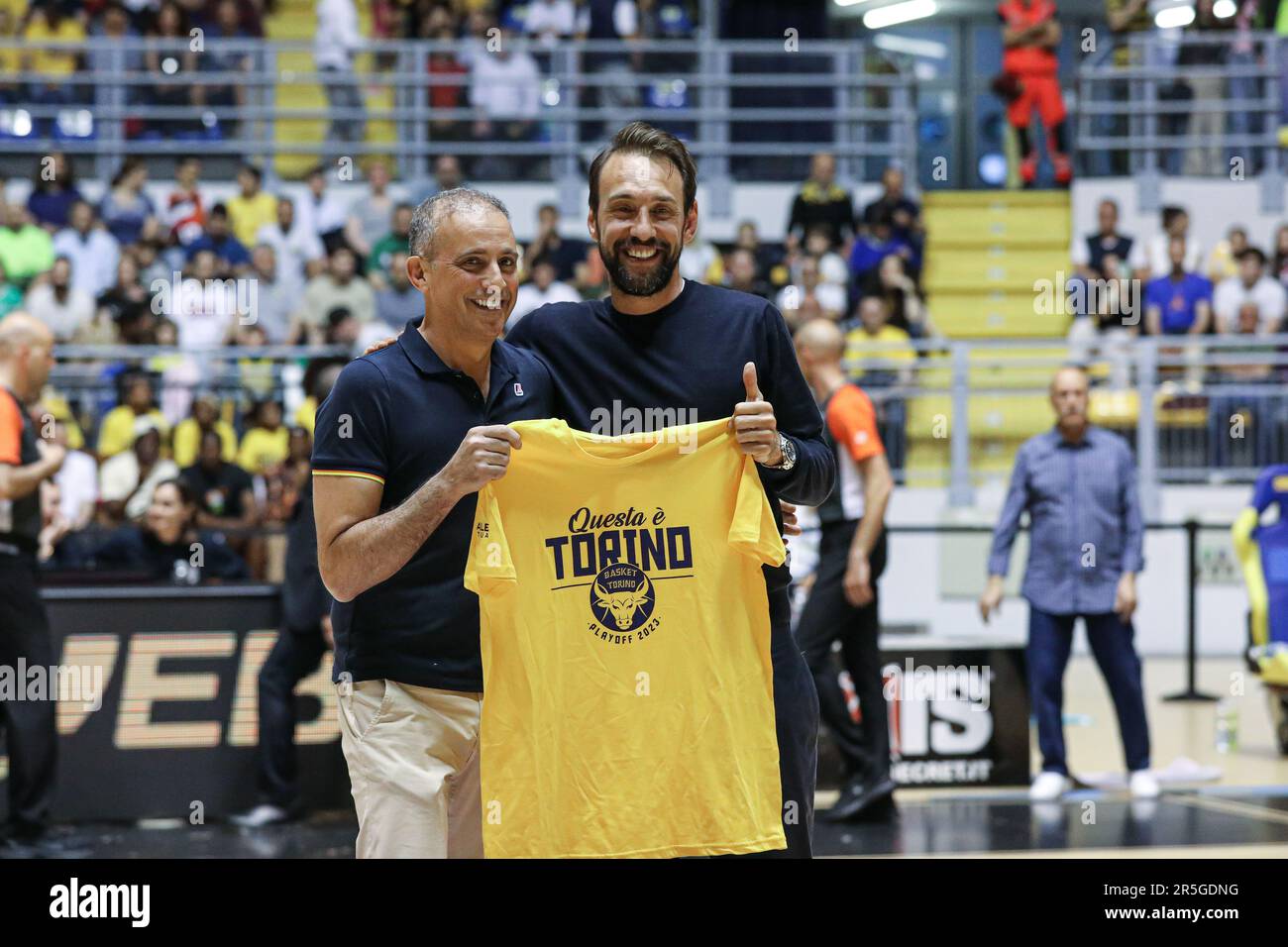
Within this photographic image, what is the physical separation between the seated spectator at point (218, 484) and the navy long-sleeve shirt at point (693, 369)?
7.93 metres

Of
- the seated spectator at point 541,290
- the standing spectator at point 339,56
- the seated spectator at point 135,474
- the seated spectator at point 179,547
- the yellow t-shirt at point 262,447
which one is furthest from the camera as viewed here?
the standing spectator at point 339,56

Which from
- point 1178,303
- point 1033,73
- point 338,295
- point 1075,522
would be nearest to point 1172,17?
point 1033,73

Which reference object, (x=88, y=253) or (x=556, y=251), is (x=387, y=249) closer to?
(x=556, y=251)

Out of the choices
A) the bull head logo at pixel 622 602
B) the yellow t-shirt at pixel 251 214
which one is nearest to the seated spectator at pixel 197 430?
the yellow t-shirt at pixel 251 214

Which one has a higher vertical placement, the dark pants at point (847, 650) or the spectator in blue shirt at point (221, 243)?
the spectator in blue shirt at point (221, 243)

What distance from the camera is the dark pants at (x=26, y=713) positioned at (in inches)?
282

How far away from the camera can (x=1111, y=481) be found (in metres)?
Answer: 8.52

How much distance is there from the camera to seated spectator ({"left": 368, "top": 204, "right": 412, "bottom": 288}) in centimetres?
1514

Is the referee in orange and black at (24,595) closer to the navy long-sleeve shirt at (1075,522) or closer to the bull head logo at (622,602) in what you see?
the bull head logo at (622,602)

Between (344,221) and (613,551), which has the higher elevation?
(344,221)
